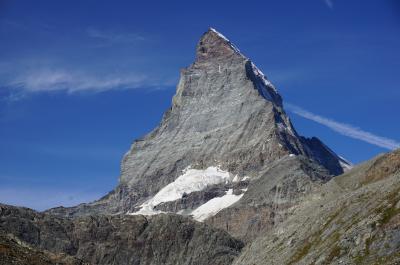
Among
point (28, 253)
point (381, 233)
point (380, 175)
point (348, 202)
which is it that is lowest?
point (28, 253)

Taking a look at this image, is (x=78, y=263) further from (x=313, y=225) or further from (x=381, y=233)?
(x=313, y=225)

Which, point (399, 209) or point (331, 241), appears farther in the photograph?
point (331, 241)

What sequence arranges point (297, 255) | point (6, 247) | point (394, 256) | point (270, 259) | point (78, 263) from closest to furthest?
point (6, 247) < point (78, 263) < point (394, 256) < point (297, 255) < point (270, 259)

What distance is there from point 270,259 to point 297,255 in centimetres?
2018

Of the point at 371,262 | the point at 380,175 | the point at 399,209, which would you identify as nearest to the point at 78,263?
the point at 371,262

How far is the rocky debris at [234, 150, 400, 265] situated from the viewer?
11769 centimetres

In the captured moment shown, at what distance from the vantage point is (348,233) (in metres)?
131

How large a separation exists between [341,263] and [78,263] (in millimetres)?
42796

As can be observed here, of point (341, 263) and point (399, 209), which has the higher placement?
point (399, 209)

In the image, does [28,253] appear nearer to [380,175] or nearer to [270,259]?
[270,259]

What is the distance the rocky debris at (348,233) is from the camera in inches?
4633

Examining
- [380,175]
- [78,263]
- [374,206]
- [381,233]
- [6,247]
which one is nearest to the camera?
[6,247]

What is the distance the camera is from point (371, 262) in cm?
11400


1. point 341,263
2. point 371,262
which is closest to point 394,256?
point 371,262
